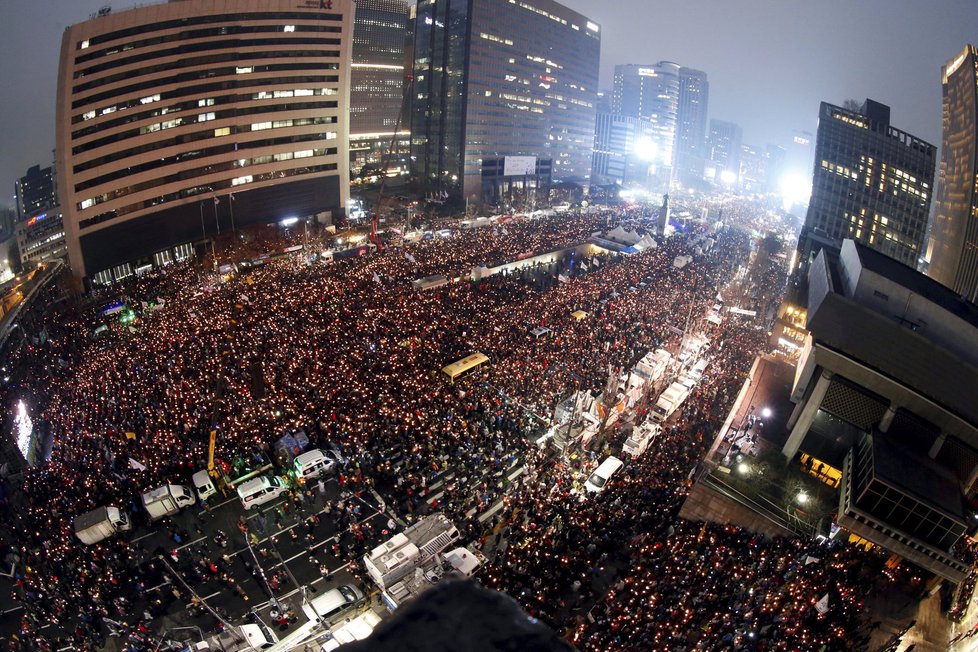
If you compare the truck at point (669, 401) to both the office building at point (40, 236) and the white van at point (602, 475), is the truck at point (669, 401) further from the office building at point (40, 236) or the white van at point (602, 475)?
the office building at point (40, 236)

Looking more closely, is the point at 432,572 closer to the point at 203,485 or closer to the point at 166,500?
the point at 203,485

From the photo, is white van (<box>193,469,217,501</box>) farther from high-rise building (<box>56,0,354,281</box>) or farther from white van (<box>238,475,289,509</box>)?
high-rise building (<box>56,0,354,281</box>)

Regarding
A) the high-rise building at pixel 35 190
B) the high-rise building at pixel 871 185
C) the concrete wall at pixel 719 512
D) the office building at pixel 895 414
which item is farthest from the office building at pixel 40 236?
the high-rise building at pixel 871 185

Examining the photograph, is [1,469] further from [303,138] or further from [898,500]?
[303,138]

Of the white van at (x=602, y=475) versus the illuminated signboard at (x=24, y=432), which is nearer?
the white van at (x=602, y=475)

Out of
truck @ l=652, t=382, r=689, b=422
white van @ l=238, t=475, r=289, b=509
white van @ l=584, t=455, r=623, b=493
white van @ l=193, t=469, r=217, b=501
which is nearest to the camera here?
white van @ l=238, t=475, r=289, b=509

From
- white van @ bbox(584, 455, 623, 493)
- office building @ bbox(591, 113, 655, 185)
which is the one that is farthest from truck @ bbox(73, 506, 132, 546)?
office building @ bbox(591, 113, 655, 185)
